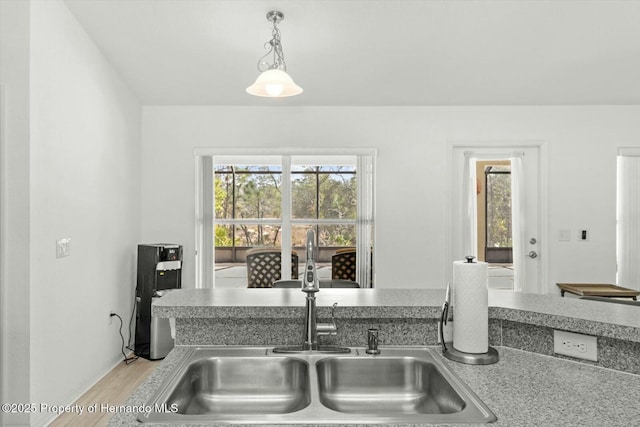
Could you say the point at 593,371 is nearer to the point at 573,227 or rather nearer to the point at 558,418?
the point at 558,418

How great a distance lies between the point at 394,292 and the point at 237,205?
3022 mm

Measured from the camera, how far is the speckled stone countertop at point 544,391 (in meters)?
0.90

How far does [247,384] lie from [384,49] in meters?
2.83

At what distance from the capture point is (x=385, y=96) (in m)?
4.09

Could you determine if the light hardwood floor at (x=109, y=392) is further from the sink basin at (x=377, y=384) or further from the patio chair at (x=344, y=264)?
the patio chair at (x=344, y=264)

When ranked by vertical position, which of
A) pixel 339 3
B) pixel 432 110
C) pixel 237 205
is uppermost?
pixel 339 3

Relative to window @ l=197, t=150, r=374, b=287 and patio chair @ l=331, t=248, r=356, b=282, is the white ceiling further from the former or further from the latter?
patio chair @ l=331, t=248, r=356, b=282

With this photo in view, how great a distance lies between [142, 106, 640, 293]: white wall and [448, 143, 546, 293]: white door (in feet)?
0.38

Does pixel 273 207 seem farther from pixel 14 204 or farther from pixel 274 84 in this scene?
pixel 14 204

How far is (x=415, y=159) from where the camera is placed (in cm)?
426

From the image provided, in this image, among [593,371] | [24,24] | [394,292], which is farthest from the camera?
[24,24]

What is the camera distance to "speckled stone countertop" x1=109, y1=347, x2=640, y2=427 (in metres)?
0.90

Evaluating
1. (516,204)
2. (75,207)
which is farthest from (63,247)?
(516,204)

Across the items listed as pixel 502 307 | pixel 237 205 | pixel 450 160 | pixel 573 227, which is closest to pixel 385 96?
pixel 450 160
